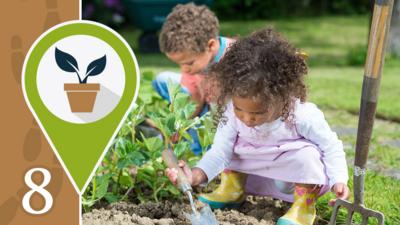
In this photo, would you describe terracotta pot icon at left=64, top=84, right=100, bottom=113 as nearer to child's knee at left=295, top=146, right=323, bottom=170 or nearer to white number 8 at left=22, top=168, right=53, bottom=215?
white number 8 at left=22, top=168, right=53, bottom=215

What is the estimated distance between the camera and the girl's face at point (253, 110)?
A: 224cm

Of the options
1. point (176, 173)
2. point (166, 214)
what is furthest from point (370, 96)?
point (166, 214)

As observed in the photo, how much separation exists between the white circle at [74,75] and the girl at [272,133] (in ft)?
1.43

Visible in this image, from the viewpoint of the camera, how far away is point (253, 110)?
7.36 ft

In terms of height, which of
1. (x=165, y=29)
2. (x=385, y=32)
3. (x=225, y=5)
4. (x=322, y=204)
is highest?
(x=385, y=32)

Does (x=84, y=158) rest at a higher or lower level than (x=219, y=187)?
higher

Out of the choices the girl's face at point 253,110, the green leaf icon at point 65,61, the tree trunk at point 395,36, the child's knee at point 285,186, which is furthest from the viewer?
the tree trunk at point 395,36

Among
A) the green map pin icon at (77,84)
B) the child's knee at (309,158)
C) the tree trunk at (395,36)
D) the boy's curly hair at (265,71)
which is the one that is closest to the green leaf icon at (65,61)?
the green map pin icon at (77,84)

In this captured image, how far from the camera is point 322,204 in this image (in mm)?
2510

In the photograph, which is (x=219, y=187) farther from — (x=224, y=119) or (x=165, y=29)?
(x=165, y=29)

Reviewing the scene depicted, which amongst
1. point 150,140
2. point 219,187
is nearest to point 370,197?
point 219,187

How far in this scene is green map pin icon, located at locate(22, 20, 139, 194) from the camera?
198 cm

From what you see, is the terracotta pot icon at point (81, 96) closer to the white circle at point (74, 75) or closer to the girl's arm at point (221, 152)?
the white circle at point (74, 75)

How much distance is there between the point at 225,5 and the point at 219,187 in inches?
312
